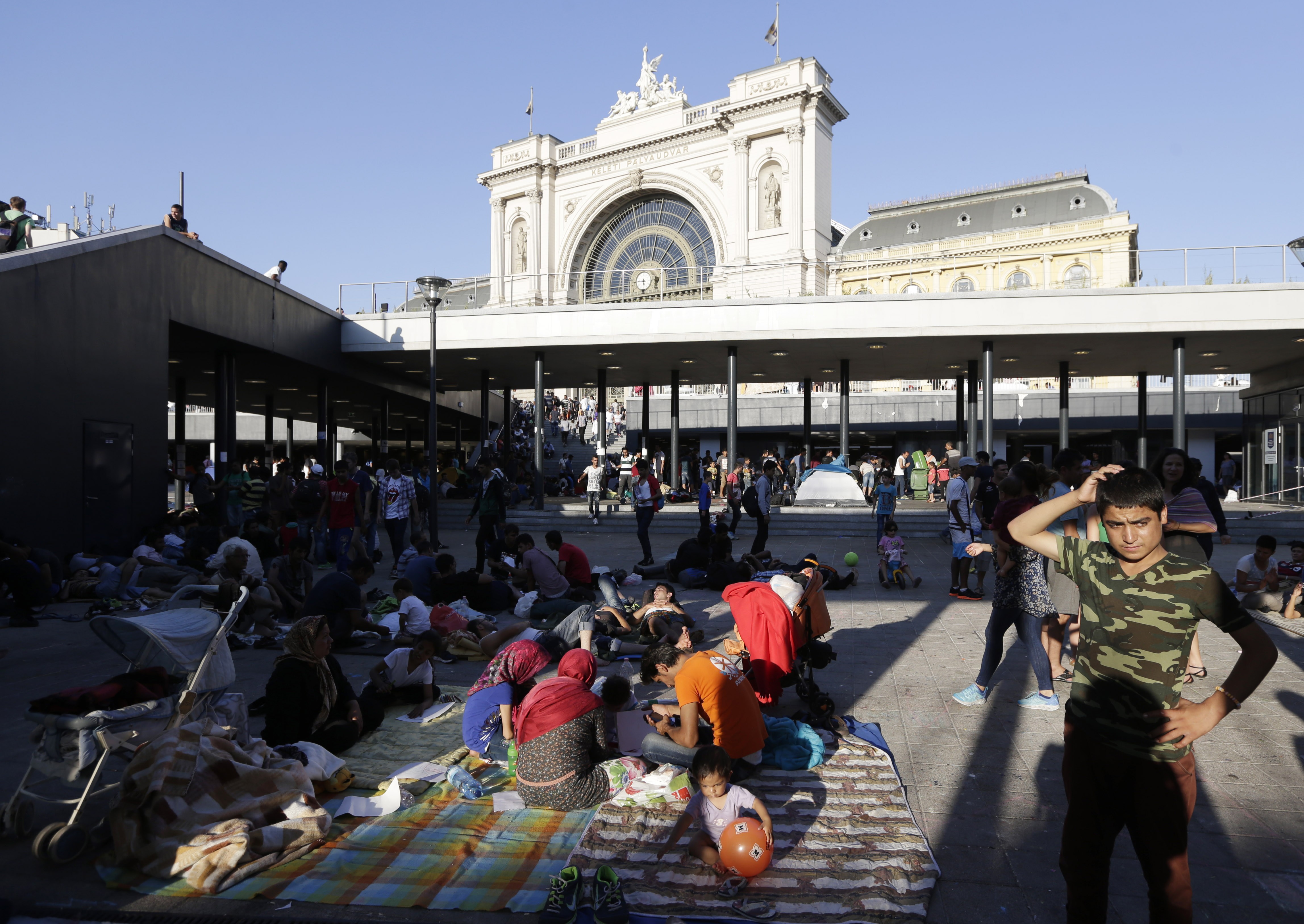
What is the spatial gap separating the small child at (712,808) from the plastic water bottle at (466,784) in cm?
122

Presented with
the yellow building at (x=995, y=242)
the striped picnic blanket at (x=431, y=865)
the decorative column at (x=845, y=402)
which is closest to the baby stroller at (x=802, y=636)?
the striped picnic blanket at (x=431, y=865)

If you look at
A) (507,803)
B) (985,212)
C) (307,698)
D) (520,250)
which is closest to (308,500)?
(307,698)

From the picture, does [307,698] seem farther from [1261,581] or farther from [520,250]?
[520,250]

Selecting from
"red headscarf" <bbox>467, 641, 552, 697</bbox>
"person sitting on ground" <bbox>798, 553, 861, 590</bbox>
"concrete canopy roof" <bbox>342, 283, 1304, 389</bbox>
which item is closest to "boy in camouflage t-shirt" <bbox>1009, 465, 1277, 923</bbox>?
"red headscarf" <bbox>467, 641, 552, 697</bbox>

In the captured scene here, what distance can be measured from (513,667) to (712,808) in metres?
2.08

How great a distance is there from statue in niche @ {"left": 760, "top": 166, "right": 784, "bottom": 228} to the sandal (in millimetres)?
43019

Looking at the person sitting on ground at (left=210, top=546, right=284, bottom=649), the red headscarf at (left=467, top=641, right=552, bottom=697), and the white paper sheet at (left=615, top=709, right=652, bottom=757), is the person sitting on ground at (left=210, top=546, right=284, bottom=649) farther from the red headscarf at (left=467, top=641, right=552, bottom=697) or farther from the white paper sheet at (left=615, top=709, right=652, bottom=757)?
the white paper sheet at (left=615, top=709, right=652, bottom=757)

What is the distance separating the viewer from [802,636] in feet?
19.9

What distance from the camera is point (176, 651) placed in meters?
4.41

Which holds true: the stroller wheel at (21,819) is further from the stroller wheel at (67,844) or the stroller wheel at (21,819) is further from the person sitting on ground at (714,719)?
the person sitting on ground at (714,719)

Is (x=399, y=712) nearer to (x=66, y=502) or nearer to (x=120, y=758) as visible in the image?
(x=120, y=758)

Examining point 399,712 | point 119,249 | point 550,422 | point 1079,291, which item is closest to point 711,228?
point 550,422

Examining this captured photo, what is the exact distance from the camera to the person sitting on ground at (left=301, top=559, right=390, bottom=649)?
7.48 meters

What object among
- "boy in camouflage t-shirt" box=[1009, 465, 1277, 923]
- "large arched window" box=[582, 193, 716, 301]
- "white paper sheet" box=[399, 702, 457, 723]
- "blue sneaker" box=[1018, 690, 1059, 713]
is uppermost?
"large arched window" box=[582, 193, 716, 301]
